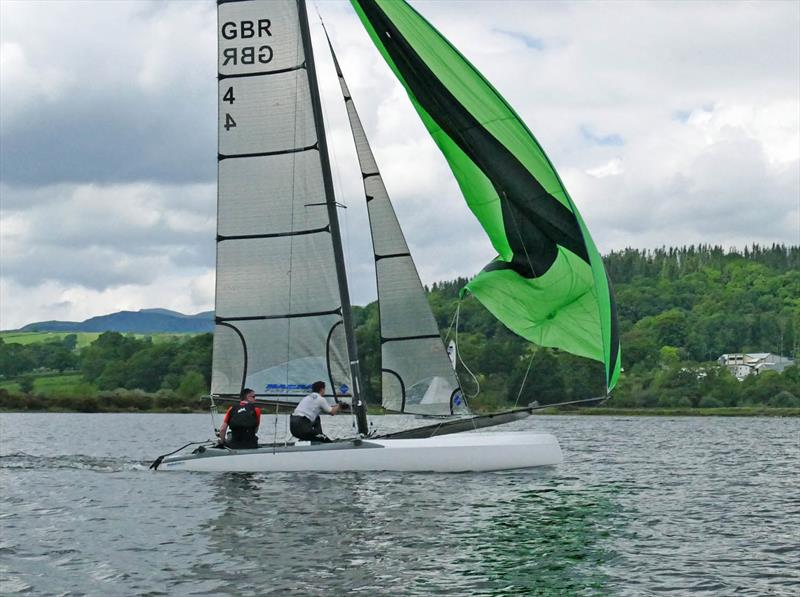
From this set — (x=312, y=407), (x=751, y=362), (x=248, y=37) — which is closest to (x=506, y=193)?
(x=312, y=407)

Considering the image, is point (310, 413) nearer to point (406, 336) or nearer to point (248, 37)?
point (406, 336)

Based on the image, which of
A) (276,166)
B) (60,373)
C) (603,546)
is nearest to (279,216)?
(276,166)

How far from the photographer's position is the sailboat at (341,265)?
794 inches

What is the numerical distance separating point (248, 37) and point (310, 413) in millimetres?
7363

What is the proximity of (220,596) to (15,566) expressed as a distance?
314 cm

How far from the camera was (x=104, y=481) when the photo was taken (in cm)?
2222

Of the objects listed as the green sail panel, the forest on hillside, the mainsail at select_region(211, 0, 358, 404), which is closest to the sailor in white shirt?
the mainsail at select_region(211, 0, 358, 404)

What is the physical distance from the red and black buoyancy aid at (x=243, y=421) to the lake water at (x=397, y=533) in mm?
766

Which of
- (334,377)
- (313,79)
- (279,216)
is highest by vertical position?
(313,79)

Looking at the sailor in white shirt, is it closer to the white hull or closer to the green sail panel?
Answer: the white hull

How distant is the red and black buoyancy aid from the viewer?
2109 cm

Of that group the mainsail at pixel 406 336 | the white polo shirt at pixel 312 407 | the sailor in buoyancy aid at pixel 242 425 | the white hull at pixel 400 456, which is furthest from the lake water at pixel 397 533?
the mainsail at pixel 406 336

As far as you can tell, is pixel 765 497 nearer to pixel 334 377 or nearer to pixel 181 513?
pixel 334 377

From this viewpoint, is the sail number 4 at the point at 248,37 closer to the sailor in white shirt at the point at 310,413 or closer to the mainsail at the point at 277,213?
the mainsail at the point at 277,213
